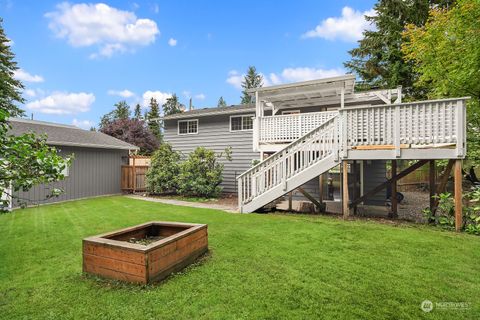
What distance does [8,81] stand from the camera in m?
19.1

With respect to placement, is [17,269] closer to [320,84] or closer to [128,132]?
[320,84]

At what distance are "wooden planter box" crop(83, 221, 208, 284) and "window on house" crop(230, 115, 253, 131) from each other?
9.05m

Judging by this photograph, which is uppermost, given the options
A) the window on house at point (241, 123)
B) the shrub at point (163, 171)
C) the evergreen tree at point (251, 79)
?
the evergreen tree at point (251, 79)

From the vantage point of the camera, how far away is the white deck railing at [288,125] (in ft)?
28.1

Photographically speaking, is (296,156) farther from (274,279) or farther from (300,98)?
(274,279)

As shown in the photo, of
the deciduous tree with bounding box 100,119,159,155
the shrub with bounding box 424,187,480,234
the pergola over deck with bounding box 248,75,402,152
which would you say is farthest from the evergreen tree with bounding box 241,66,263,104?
the shrub with bounding box 424,187,480,234

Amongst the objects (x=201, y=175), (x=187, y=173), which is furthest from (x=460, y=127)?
(x=187, y=173)

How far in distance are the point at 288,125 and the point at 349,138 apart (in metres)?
2.71

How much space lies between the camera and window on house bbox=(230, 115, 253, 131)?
12.5 m

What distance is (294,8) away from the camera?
47.5 ft

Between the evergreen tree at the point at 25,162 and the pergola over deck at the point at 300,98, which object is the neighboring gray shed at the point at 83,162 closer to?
the pergola over deck at the point at 300,98

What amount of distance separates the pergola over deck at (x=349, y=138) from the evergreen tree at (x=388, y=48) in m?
10.3

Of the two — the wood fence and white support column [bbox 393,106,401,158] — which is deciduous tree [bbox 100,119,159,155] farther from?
white support column [bbox 393,106,401,158]

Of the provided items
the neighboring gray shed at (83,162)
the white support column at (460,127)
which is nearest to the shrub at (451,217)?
the white support column at (460,127)
